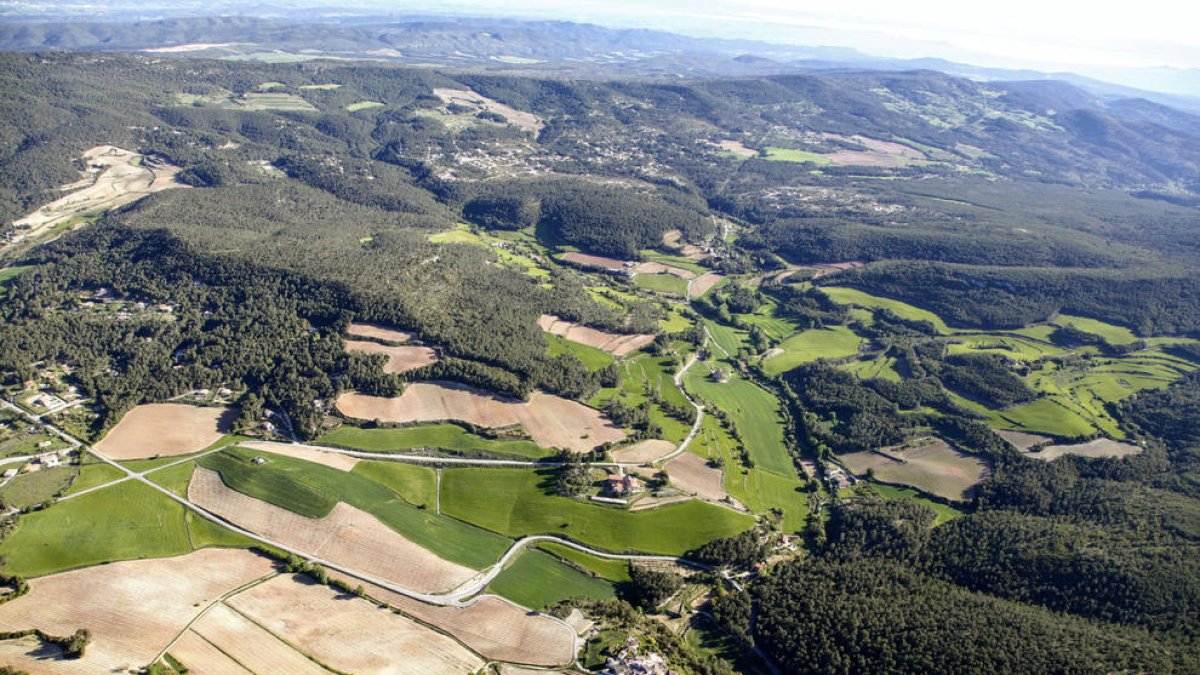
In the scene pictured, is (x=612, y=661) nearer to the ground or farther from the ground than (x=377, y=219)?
nearer to the ground

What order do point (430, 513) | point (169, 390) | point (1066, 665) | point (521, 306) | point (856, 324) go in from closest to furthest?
point (1066, 665), point (430, 513), point (169, 390), point (521, 306), point (856, 324)

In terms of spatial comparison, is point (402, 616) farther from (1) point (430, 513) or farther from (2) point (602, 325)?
(2) point (602, 325)

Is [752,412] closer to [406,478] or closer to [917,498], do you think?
[917,498]

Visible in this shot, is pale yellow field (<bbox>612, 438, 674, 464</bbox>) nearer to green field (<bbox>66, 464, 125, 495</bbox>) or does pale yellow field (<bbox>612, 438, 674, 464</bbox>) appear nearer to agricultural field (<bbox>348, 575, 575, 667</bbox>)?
agricultural field (<bbox>348, 575, 575, 667</bbox>)

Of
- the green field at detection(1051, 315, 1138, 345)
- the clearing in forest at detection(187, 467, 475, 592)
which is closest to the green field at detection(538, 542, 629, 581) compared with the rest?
the clearing in forest at detection(187, 467, 475, 592)

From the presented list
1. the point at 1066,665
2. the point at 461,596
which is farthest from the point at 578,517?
the point at 1066,665
